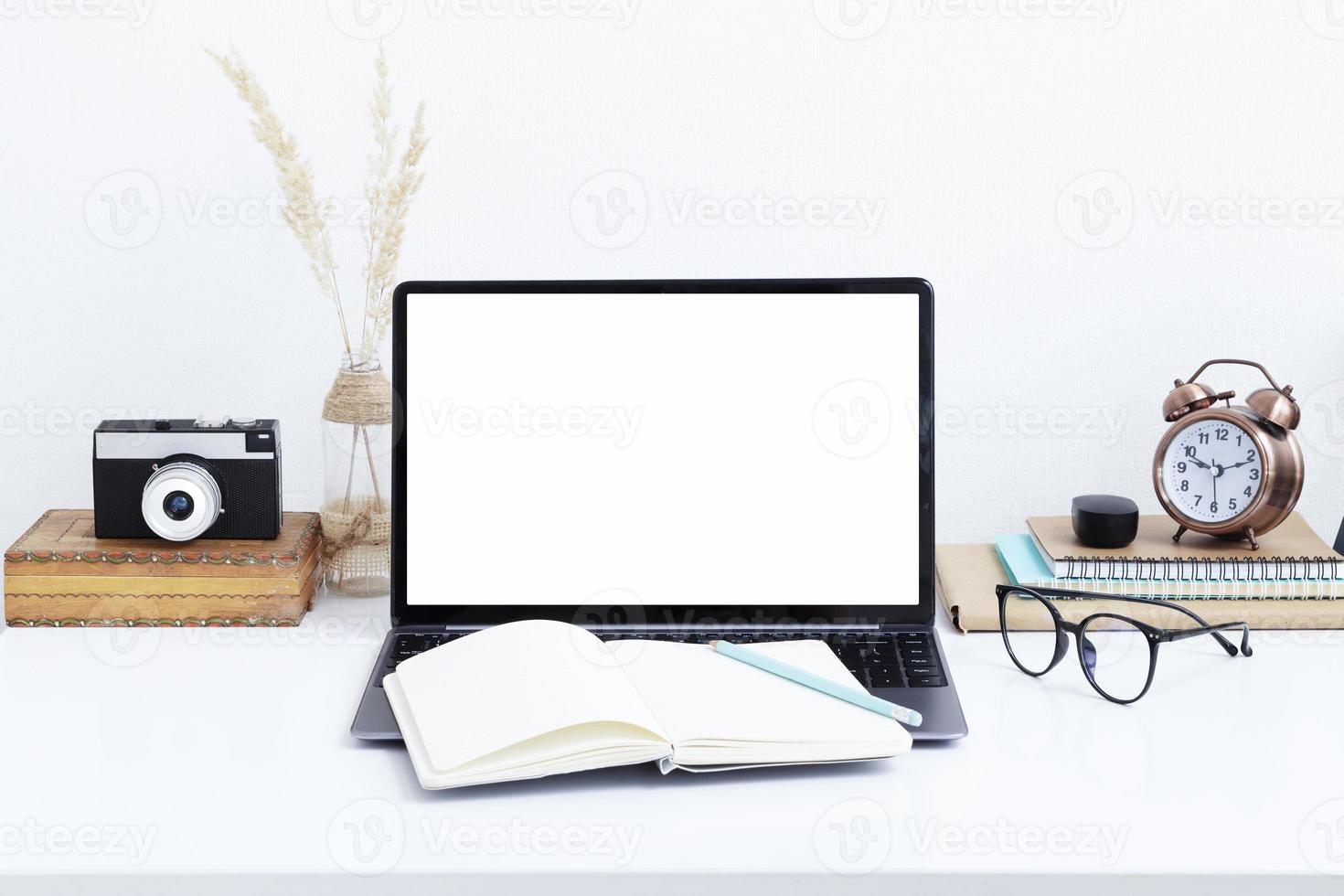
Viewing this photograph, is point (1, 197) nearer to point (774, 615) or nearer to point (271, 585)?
point (271, 585)

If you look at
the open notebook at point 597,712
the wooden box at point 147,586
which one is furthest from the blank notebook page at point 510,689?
the wooden box at point 147,586

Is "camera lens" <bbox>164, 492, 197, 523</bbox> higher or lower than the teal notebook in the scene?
higher

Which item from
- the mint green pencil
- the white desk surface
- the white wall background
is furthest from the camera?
the white wall background

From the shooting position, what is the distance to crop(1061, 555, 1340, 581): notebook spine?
94cm

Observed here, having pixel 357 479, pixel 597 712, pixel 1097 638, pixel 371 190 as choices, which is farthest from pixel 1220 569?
pixel 371 190

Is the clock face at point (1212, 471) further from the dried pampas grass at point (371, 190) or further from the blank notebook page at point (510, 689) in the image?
the dried pampas grass at point (371, 190)

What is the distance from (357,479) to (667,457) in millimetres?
288

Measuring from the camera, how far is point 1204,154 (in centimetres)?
113

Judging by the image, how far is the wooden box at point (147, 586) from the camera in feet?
3.04

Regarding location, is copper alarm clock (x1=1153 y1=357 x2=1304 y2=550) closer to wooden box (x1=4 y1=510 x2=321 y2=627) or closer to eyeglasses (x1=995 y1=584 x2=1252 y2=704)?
eyeglasses (x1=995 y1=584 x2=1252 y2=704)

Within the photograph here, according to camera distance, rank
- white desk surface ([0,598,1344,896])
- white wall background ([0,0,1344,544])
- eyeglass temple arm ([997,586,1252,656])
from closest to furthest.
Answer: white desk surface ([0,598,1344,896])
eyeglass temple arm ([997,586,1252,656])
white wall background ([0,0,1344,544])

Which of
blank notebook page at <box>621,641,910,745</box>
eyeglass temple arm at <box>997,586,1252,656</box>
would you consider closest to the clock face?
eyeglass temple arm at <box>997,586,1252,656</box>

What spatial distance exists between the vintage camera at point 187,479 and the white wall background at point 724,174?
25cm

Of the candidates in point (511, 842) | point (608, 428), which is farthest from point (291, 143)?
point (511, 842)
